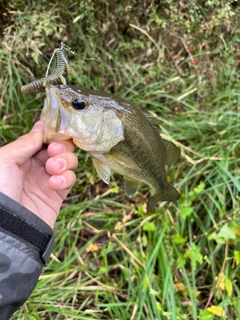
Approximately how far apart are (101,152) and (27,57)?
5.12 feet

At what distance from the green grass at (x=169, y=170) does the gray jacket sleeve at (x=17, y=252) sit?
1.05 m

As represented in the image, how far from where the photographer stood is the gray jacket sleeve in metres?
1.50

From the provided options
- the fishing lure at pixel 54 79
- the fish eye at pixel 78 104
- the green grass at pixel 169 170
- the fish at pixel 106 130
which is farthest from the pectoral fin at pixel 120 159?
the green grass at pixel 169 170

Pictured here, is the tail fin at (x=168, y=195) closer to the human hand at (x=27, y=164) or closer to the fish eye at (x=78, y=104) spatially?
the human hand at (x=27, y=164)

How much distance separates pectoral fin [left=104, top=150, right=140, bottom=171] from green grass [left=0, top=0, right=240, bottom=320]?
39.6 inches

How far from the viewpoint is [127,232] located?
2973 mm

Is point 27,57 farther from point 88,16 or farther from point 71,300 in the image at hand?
point 71,300


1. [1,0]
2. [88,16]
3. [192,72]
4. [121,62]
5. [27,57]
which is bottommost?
[192,72]

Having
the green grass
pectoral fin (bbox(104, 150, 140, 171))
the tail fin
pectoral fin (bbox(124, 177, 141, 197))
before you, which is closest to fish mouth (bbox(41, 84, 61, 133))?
pectoral fin (bbox(104, 150, 140, 171))

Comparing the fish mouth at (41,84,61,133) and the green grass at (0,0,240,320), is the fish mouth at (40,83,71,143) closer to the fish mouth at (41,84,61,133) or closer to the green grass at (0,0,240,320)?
the fish mouth at (41,84,61,133)

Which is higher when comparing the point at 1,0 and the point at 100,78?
the point at 1,0

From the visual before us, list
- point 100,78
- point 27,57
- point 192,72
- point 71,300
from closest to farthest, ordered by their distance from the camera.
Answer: point 71,300 < point 27,57 < point 100,78 < point 192,72

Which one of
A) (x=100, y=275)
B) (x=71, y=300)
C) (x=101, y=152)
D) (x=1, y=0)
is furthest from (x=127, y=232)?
(x=1, y=0)

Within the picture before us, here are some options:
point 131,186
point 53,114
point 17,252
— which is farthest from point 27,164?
point 131,186
